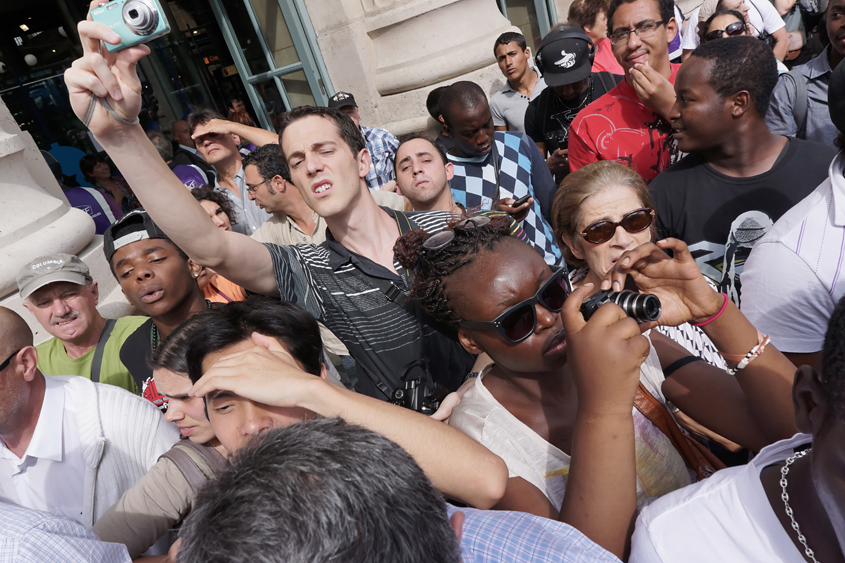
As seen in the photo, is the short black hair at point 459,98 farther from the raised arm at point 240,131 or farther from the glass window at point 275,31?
the glass window at point 275,31

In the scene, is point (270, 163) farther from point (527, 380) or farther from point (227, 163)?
point (527, 380)

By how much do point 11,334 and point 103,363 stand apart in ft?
2.13

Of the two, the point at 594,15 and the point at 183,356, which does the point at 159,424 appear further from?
the point at 594,15

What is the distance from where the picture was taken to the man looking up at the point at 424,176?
10.6 ft

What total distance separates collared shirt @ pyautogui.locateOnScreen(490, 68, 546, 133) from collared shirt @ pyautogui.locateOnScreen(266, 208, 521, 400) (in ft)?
9.85

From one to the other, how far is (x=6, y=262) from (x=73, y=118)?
7213 mm

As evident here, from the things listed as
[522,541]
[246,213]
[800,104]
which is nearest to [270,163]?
[246,213]

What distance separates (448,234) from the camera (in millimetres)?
1744

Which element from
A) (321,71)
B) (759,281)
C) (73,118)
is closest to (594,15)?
(321,71)

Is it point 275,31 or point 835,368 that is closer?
point 835,368

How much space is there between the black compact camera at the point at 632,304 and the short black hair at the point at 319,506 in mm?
637

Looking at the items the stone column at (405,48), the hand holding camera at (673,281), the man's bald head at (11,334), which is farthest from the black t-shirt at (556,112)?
the man's bald head at (11,334)

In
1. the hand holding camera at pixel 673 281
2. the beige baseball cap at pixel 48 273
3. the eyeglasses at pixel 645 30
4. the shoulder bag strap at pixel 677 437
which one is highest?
the eyeglasses at pixel 645 30

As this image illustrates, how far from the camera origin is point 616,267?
1.53 meters
